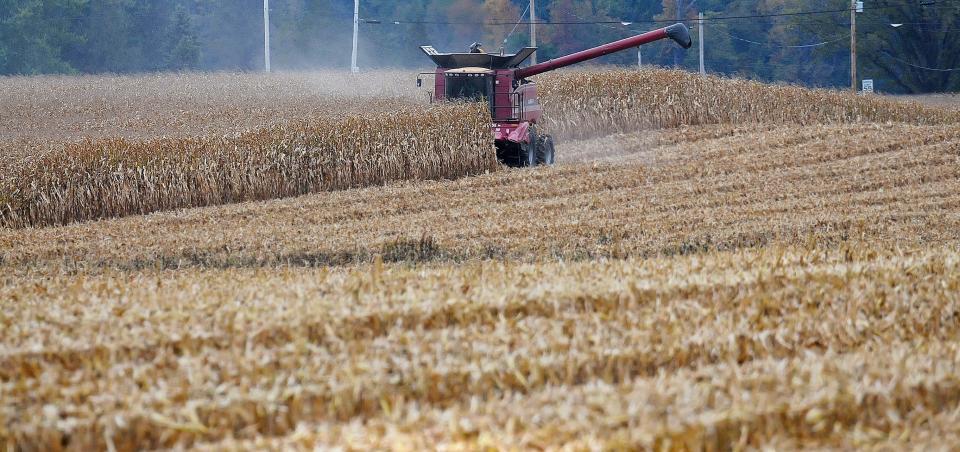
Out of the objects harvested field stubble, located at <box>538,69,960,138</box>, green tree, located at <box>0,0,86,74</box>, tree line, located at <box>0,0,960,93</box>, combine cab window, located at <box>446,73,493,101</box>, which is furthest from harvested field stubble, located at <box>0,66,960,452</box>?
green tree, located at <box>0,0,86,74</box>

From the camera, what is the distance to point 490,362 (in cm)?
460

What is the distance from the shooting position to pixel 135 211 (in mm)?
16531

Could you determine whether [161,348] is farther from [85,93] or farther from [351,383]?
[85,93]

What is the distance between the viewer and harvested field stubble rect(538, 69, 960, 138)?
2822cm

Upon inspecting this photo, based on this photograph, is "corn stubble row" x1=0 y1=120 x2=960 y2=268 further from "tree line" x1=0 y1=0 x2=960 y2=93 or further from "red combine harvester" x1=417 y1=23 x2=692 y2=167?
"tree line" x1=0 y1=0 x2=960 y2=93

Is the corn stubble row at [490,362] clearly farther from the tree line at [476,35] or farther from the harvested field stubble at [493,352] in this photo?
the tree line at [476,35]

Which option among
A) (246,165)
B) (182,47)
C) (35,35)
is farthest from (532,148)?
(182,47)

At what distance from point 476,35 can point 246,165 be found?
50274mm

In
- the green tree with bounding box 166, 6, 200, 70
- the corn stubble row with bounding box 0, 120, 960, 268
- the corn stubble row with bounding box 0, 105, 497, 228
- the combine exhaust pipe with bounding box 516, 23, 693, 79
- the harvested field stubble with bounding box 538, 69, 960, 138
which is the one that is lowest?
the corn stubble row with bounding box 0, 120, 960, 268

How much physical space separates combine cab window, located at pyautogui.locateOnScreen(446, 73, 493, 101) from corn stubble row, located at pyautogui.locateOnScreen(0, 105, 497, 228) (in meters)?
0.90

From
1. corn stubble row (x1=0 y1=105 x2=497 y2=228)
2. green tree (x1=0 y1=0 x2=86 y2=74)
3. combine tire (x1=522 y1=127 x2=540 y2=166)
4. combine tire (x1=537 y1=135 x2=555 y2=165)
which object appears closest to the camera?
corn stubble row (x1=0 y1=105 x2=497 y2=228)

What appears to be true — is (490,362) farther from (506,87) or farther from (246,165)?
(506,87)

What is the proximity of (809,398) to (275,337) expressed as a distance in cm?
228

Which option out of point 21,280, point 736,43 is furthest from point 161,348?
point 736,43
